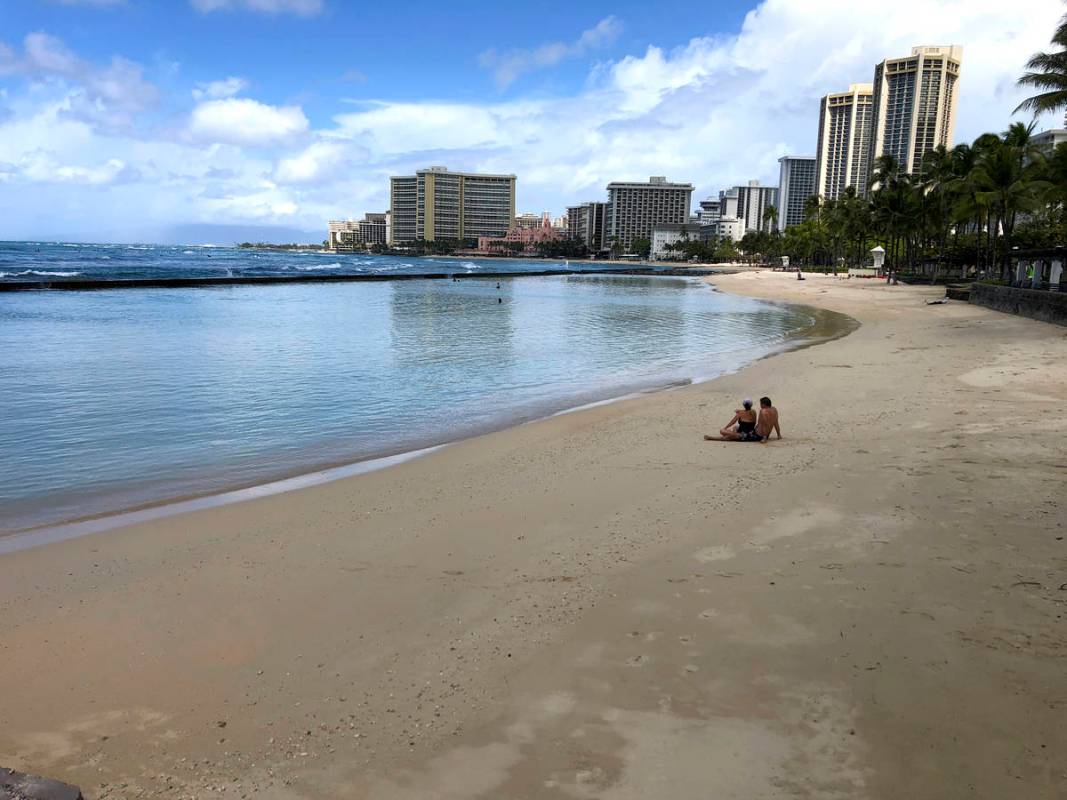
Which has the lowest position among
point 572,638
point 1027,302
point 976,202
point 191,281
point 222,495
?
point 222,495

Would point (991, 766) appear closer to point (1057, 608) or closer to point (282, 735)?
point (1057, 608)

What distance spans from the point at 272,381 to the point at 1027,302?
2789cm

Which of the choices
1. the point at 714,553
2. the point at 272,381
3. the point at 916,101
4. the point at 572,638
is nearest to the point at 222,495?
the point at 572,638

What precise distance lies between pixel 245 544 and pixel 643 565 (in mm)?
3637

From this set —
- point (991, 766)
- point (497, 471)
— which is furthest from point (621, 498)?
point (991, 766)

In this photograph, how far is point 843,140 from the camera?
191m

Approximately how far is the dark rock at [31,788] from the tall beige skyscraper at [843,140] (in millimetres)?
199149

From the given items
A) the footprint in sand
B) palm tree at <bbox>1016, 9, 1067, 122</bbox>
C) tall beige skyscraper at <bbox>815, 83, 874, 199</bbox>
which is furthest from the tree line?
tall beige skyscraper at <bbox>815, 83, 874, 199</bbox>

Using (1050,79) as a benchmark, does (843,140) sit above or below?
above

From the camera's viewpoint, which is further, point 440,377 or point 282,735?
point 440,377

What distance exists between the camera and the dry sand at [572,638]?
12.0 ft

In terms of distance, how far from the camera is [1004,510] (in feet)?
23.2

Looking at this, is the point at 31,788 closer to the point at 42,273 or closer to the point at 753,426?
the point at 753,426

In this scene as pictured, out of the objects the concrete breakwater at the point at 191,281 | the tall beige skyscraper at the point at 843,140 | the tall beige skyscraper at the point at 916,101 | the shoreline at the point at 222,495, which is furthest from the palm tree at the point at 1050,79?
the tall beige skyscraper at the point at 843,140
